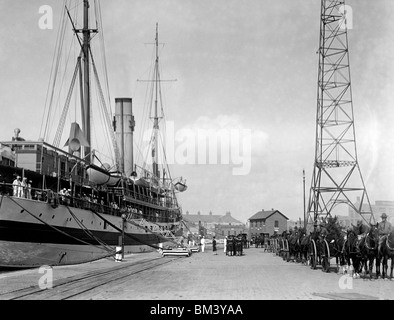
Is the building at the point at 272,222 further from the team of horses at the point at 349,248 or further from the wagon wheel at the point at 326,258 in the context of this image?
the wagon wheel at the point at 326,258

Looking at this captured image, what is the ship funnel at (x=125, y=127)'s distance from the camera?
4235 centimetres

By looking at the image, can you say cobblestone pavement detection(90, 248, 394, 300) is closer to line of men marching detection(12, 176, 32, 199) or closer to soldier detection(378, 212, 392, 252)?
soldier detection(378, 212, 392, 252)

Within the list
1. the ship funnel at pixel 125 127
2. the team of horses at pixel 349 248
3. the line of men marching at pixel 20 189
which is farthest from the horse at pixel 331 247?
the ship funnel at pixel 125 127

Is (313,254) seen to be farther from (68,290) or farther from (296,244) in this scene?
(68,290)

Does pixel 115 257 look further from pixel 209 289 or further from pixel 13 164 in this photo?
pixel 209 289

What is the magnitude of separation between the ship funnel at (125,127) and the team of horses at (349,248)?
2103 centimetres

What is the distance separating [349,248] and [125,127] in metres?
28.7

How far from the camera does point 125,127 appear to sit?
42.6 m

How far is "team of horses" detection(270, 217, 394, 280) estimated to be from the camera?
15.9 metres

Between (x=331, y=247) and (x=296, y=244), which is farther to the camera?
(x=296, y=244)

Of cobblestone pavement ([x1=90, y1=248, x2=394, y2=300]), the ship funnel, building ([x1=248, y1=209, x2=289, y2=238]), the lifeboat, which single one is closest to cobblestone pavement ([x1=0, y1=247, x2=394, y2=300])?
cobblestone pavement ([x1=90, y1=248, x2=394, y2=300])

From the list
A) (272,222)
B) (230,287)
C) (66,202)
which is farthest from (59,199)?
(272,222)
